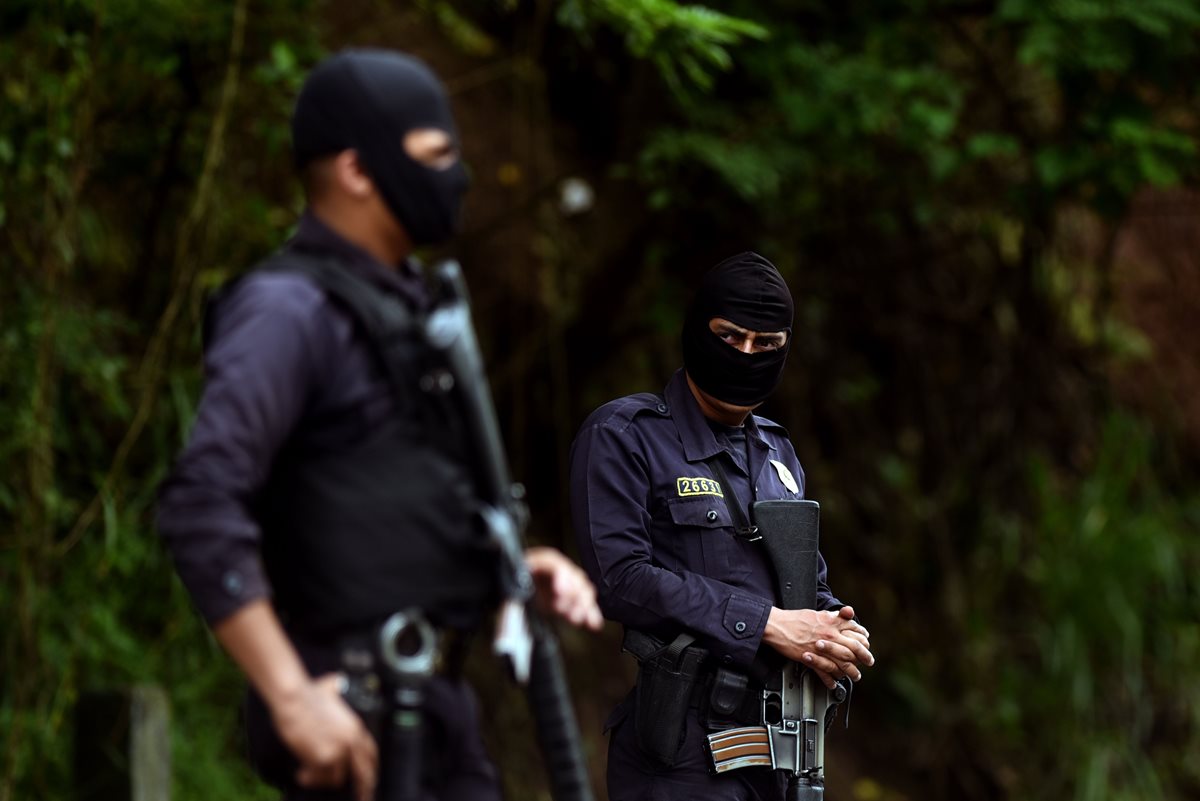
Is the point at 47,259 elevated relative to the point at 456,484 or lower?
lower

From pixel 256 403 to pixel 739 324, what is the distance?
59.1 inches

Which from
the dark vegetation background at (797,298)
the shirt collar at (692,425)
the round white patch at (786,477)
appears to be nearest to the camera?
the shirt collar at (692,425)

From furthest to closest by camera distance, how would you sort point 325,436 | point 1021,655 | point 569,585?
point 1021,655, point 569,585, point 325,436

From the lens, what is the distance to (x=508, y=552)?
2.35 m


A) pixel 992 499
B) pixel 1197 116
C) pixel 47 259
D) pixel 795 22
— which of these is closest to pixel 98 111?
pixel 47 259

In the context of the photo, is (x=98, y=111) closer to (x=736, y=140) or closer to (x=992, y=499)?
(x=736, y=140)

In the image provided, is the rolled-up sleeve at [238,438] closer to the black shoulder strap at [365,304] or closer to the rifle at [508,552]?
the black shoulder strap at [365,304]

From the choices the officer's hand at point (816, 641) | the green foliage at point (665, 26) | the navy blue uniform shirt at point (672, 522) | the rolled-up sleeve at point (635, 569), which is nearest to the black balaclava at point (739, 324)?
the navy blue uniform shirt at point (672, 522)

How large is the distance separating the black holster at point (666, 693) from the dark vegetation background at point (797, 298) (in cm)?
214

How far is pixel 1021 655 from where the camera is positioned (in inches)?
347

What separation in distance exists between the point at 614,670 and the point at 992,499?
8.91 feet

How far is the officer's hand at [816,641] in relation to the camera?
3209 mm

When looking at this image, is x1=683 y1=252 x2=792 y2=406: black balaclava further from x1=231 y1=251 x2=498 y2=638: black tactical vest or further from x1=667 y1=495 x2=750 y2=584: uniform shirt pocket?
x1=231 y1=251 x2=498 y2=638: black tactical vest

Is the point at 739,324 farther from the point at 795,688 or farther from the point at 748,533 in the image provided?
the point at 795,688
